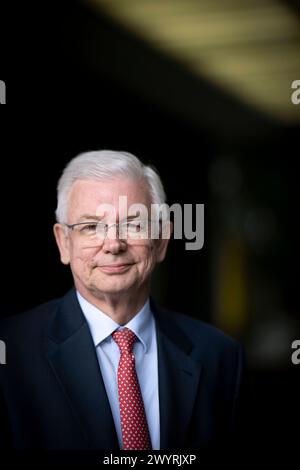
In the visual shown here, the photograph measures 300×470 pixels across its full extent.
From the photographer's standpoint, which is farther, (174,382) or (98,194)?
(174,382)

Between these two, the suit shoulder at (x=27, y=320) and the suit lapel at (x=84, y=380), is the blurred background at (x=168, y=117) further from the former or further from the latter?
the suit lapel at (x=84, y=380)

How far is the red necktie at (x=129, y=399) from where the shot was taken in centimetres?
206

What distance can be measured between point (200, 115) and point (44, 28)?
151cm

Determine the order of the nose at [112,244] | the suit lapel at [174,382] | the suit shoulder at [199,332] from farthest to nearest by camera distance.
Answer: the suit shoulder at [199,332] < the suit lapel at [174,382] < the nose at [112,244]

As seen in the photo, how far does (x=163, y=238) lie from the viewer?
214 centimetres

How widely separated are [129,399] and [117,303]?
0.97ft

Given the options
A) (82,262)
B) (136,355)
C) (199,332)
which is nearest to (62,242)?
(82,262)

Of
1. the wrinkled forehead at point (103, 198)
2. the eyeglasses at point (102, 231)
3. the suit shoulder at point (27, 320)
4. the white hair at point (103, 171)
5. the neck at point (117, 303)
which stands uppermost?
the white hair at point (103, 171)

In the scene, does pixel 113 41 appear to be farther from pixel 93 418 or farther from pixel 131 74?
pixel 93 418

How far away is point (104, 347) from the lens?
209 cm

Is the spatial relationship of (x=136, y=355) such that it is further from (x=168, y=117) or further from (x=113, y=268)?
(x=168, y=117)

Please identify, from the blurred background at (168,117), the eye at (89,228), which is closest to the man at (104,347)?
the eye at (89,228)

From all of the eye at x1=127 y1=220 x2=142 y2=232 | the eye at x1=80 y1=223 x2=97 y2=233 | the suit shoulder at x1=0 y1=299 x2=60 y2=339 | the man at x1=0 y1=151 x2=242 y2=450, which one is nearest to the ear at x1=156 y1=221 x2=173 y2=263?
the man at x1=0 y1=151 x2=242 y2=450

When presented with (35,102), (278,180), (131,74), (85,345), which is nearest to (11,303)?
(85,345)
